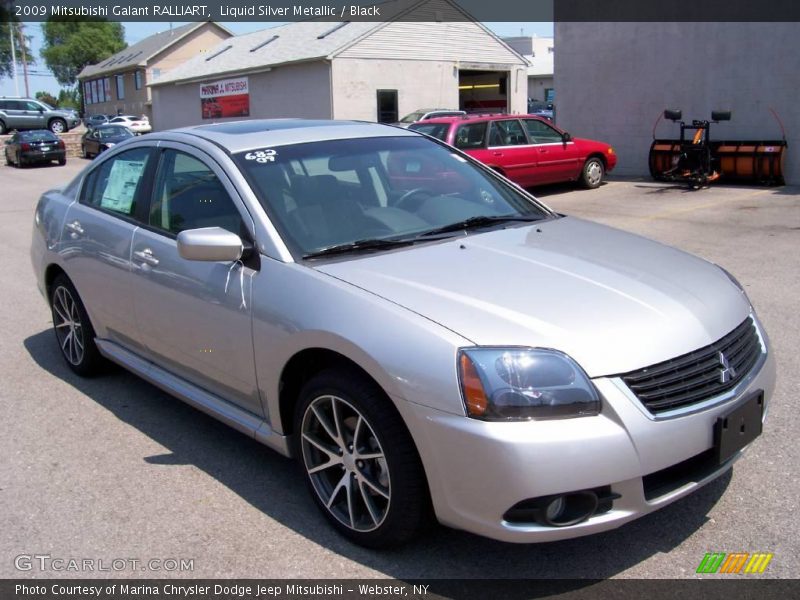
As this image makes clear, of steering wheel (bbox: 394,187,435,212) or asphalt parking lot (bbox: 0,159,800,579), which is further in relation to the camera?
steering wheel (bbox: 394,187,435,212)

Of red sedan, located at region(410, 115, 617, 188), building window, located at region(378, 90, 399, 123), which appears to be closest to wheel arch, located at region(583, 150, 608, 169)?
red sedan, located at region(410, 115, 617, 188)

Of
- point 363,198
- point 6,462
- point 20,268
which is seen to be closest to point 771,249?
point 363,198

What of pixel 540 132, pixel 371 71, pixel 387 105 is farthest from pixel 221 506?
pixel 387 105

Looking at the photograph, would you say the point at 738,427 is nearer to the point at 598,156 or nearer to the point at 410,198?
the point at 410,198

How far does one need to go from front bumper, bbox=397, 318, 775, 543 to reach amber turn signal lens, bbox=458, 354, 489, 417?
0.13ft

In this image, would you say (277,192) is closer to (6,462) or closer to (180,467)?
(180,467)

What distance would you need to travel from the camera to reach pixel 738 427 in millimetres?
2951

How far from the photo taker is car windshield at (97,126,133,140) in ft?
103

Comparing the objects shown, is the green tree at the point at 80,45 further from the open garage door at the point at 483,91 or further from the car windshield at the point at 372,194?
the car windshield at the point at 372,194

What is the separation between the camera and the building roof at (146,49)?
55.1 meters

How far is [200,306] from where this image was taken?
3760mm

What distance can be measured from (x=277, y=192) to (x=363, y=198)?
441 millimetres

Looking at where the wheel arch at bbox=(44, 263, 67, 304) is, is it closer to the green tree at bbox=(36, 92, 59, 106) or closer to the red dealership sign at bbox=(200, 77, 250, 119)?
the red dealership sign at bbox=(200, 77, 250, 119)

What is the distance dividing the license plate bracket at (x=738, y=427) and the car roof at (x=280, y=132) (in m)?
2.44
